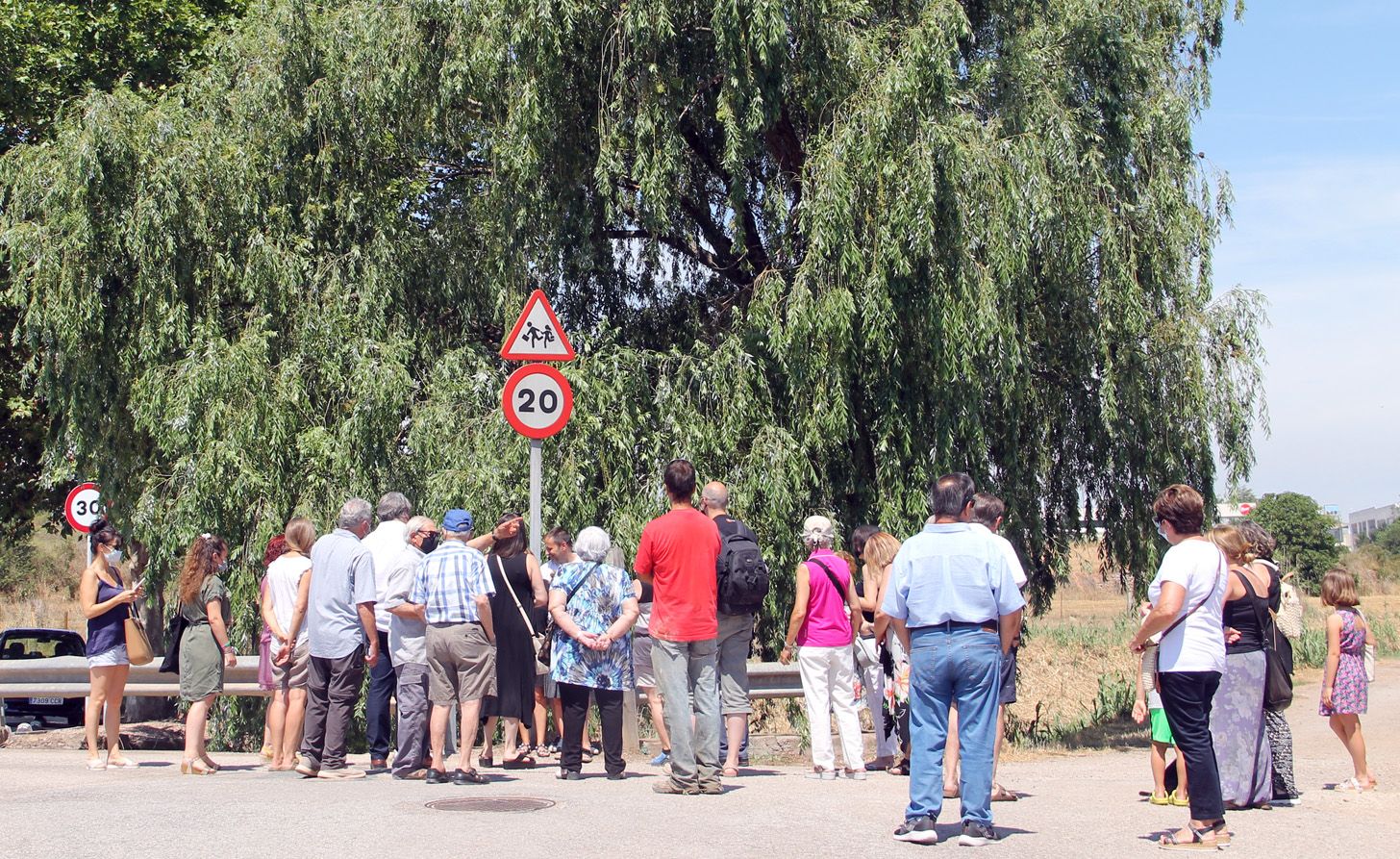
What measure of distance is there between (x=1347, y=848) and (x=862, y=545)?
12.6 feet

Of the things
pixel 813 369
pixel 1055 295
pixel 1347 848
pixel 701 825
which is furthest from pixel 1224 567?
pixel 1055 295

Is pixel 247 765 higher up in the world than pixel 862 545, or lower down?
lower down

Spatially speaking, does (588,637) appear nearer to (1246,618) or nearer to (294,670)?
(294,670)

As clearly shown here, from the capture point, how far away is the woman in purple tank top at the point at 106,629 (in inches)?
400

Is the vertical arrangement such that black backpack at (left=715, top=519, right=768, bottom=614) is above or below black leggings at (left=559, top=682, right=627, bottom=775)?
above

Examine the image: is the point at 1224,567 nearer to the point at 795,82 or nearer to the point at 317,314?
the point at 795,82

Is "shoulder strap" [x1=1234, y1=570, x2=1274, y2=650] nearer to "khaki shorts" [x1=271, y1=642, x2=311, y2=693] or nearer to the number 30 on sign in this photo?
the number 30 on sign

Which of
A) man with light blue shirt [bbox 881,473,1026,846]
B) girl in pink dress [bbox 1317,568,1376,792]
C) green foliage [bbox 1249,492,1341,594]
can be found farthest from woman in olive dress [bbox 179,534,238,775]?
green foliage [bbox 1249,492,1341,594]

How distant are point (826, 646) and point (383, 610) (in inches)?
124

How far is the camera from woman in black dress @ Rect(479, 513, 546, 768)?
9.80 meters

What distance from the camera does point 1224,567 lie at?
289 inches

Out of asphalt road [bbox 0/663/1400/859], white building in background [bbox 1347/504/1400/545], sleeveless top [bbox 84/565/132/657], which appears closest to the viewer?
asphalt road [bbox 0/663/1400/859]

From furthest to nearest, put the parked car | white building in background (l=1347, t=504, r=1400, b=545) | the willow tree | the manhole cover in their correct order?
1. white building in background (l=1347, t=504, r=1400, b=545)
2. the parked car
3. the willow tree
4. the manhole cover

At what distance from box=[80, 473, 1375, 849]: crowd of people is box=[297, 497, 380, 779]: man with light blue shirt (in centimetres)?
2
